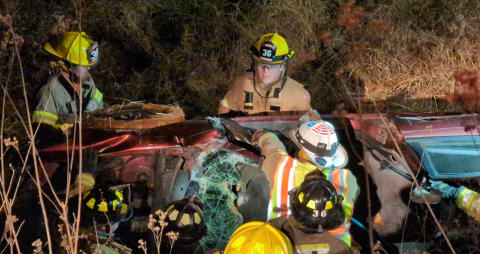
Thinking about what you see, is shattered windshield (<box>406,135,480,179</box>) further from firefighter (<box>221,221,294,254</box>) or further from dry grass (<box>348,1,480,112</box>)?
firefighter (<box>221,221,294,254</box>)

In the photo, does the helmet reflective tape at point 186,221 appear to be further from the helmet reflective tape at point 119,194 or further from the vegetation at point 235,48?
the vegetation at point 235,48

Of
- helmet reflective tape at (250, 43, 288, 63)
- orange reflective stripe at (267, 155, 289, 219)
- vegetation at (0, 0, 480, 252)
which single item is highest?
helmet reflective tape at (250, 43, 288, 63)

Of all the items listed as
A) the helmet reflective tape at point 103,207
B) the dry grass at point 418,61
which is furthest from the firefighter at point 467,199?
the helmet reflective tape at point 103,207

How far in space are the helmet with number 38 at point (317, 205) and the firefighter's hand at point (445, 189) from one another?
56.2 inches

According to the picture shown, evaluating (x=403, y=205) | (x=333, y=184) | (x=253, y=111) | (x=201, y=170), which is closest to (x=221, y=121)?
(x=201, y=170)

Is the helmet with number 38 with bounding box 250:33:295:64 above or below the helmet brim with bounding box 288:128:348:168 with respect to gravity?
above

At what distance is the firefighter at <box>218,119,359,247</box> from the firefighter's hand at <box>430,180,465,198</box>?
3.43 ft

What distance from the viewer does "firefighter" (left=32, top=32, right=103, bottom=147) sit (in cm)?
546

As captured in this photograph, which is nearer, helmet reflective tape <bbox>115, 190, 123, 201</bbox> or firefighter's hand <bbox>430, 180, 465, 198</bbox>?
helmet reflective tape <bbox>115, 190, 123, 201</bbox>

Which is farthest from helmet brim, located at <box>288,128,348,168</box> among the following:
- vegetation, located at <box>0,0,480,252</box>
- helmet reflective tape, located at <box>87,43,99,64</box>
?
vegetation, located at <box>0,0,480,252</box>

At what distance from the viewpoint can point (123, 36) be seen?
32.5 feet

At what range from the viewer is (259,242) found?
144 inches

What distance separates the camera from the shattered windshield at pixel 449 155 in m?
5.39

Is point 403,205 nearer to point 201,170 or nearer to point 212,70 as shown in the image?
point 201,170
